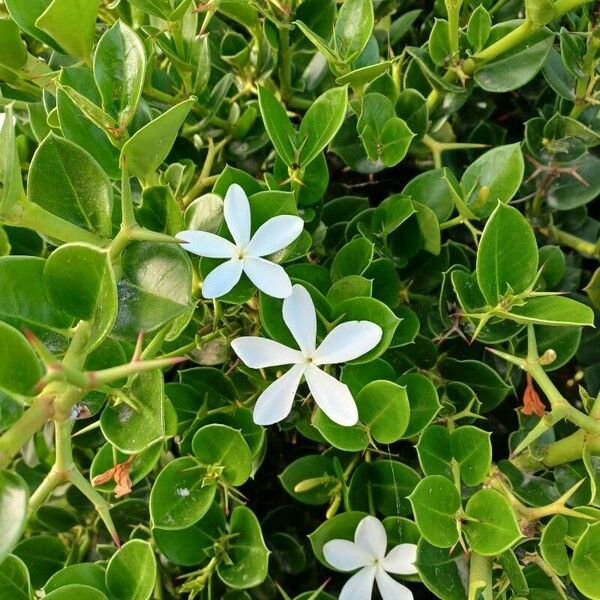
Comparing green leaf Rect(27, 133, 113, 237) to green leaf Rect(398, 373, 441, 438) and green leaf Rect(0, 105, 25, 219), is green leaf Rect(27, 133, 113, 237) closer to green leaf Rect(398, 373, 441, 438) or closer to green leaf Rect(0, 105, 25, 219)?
green leaf Rect(0, 105, 25, 219)

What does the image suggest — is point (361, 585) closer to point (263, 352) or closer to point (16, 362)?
point (263, 352)

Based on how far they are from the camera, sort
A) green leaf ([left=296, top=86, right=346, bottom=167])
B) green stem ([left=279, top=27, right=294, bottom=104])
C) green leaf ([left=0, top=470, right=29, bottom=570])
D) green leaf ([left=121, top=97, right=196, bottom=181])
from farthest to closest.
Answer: green stem ([left=279, top=27, right=294, bottom=104]) < green leaf ([left=296, top=86, right=346, bottom=167]) < green leaf ([left=121, top=97, right=196, bottom=181]) < green leaf ([left=0, top=470, right=29, bottom=570])

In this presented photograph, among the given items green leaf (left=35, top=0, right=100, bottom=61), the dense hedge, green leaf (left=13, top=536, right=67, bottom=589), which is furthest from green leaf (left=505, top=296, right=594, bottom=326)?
green leaf (left=13, top=536, right=67, bottom=589)

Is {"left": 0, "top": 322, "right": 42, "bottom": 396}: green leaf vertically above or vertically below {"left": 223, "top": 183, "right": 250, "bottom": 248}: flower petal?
above

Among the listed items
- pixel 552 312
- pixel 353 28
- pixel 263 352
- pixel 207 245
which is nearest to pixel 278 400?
pixel 263 352

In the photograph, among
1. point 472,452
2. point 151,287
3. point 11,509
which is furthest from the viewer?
point 472,452

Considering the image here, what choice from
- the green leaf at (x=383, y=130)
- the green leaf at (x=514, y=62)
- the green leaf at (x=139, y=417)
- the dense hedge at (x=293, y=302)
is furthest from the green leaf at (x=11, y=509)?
the green leaf at (x=514, y=62)

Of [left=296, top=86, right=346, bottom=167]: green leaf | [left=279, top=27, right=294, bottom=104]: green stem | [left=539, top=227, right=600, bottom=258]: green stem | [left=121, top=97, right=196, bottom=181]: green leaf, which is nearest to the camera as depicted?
[left=121, top=97, right=196, bottom=181]: green leaf

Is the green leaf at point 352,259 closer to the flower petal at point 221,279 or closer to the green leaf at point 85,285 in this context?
the flower petal at point 221,279
